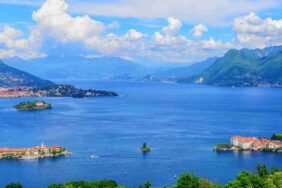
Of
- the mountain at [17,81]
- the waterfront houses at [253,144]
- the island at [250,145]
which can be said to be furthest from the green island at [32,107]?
the mountain at [17,81]

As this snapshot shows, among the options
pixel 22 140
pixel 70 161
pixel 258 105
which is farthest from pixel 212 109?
pixel 70 161

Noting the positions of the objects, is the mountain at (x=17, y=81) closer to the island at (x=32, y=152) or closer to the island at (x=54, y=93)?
the island at (x=54, y=93)

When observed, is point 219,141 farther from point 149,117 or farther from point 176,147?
point 149,117

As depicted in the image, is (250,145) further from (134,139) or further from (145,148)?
(134,139)

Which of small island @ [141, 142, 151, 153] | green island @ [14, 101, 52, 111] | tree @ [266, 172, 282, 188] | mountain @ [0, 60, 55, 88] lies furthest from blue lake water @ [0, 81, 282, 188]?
mountain @ [0, 60, 55, 88]

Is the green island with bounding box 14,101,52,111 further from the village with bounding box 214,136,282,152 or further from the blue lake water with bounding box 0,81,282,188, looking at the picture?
the village with bounding box 214,136,282,152

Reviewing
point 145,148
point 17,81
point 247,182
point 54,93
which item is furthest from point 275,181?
point 17,81
